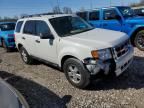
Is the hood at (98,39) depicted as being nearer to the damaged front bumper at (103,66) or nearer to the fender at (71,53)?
the fender at (71,53)

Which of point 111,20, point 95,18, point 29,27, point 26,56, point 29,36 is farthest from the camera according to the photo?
point 95,18

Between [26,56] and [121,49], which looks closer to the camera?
[121,49]

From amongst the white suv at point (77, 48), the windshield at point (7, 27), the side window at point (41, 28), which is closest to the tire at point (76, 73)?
the white suv at point (77, 48)

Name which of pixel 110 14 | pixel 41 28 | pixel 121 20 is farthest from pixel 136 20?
pixel 41 28

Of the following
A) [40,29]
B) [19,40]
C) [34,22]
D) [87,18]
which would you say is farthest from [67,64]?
[87,18]

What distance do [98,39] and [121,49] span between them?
608 mm

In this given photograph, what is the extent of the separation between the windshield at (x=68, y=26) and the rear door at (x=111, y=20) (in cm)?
337

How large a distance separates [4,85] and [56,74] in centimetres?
362

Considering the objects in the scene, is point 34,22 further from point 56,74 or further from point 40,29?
point 56,74

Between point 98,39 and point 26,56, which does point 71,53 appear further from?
point 26,56

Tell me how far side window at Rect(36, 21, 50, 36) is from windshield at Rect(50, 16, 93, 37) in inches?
8.9

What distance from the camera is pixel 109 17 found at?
1009cm

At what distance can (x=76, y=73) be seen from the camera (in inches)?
211

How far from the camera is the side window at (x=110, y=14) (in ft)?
32.2
